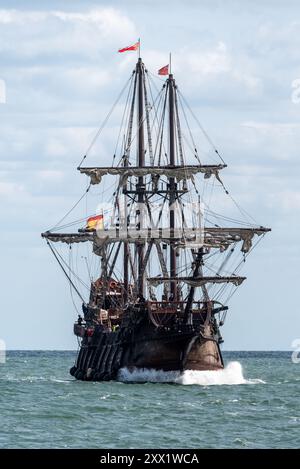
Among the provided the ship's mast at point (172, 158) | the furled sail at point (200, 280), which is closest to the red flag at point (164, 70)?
the ship's mast at point (172, 158)

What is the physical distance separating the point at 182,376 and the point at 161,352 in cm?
198

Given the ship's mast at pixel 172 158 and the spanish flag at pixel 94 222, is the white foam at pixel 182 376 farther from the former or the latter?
the spanish flag at pixel 94 222

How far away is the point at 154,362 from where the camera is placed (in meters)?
101

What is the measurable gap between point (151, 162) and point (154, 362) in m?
18.4

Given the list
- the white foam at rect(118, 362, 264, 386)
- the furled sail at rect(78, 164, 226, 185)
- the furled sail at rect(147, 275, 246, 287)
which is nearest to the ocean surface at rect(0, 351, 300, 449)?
the white foam at rect(118, 362, 264, 386)

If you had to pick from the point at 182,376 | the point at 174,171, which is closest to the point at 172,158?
the point at 174,171

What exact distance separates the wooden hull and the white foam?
0.31 meters

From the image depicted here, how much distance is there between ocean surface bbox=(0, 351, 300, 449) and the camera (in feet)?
206

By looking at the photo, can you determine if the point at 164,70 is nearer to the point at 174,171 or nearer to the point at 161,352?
the point at 174,171

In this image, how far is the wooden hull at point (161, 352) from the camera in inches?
3895

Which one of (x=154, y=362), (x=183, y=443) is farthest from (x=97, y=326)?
(x=183, y=443)

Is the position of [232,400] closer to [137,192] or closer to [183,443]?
[183,443]

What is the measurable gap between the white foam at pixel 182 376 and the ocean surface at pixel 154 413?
62mm
